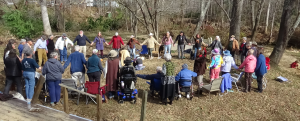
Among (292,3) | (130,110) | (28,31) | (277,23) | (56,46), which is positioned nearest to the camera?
(130,110)

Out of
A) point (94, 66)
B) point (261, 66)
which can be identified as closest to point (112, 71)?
point (94, 66)

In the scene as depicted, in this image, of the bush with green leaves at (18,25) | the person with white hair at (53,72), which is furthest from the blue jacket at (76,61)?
the bush with green leaves at (18,25)

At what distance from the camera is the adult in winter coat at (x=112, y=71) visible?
6602 mm

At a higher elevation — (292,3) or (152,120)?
(292,3)

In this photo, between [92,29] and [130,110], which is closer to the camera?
[130,110]

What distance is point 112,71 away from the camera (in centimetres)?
662

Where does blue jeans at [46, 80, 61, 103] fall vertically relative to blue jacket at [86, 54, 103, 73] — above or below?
below

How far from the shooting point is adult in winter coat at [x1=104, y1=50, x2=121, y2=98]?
6602mm

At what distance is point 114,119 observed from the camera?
5867 mm

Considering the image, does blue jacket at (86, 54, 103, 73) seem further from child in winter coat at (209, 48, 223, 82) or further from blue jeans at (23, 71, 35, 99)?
child in winter coat at (209, 48, 223, 82)

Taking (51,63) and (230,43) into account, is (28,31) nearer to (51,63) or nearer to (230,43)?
(51,63)

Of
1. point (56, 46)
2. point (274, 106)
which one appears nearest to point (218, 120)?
point (274, 106)

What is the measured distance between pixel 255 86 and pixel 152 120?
16.1 ft

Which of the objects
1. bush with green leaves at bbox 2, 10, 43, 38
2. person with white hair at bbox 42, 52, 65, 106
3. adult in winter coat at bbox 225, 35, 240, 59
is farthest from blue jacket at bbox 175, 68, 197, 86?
bush with green leaves at bbox 2, 10, 43, 38
